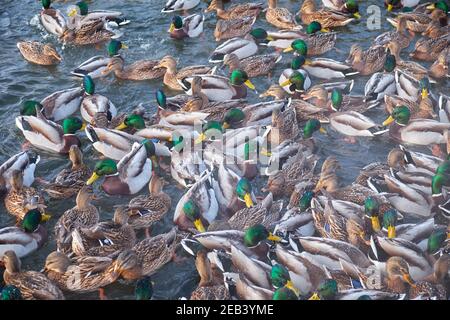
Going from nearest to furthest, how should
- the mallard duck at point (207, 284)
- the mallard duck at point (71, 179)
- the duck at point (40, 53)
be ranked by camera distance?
the mallard duck at point (207, 284), the mallard duck at point (71, 179), the duck at point (40, 53)

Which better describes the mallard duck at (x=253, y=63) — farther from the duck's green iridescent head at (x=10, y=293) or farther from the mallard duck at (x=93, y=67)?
the duck's green iridescent head at (x=10, y=293)

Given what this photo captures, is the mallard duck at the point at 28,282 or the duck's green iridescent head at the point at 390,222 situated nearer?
the mallard duck at the point at 28,282

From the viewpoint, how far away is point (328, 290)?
6785mm

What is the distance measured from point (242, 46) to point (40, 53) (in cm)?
328

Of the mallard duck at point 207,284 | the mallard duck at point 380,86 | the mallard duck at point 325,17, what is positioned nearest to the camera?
the mallard duck at point 207,284

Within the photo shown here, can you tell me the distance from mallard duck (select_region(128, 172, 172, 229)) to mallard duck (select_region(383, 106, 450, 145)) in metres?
3.34

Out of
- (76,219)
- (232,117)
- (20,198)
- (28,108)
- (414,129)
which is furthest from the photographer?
(28,108)

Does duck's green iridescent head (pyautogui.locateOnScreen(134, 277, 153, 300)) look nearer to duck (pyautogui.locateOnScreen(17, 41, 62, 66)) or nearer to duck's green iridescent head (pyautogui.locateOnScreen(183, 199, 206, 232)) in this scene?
duck's green iridescent head (pyautogui.locateOnScreen(183, 199, 206, 232))

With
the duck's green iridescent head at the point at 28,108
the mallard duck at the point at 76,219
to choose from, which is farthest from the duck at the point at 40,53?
the mallard duck at the point at 76,219

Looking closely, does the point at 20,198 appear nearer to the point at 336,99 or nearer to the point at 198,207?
the point at 198,207

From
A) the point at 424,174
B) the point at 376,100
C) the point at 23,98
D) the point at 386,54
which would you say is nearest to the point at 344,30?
the point at 386,54

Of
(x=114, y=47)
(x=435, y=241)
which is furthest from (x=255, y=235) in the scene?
(x=114, y=47)

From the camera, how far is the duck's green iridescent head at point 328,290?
679 centimetres

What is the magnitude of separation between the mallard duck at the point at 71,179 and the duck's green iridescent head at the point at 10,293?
192 cm
